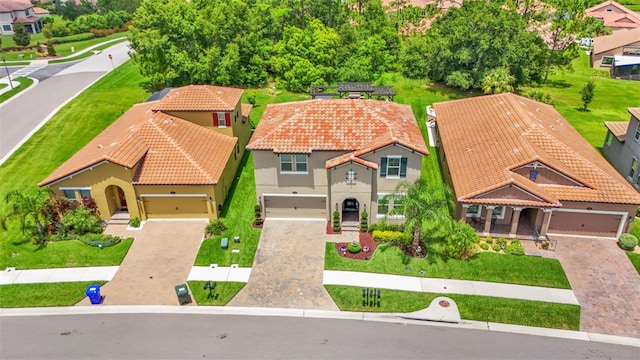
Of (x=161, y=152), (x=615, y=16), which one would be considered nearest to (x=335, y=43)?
(x=161, y=152)

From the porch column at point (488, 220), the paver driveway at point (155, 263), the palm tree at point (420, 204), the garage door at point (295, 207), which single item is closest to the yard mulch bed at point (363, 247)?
the palm tree at point (420, 204)

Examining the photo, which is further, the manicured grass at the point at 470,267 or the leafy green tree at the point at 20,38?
the leafy green tree at the point at 20,38

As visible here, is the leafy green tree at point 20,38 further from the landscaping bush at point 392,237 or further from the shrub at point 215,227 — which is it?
the landscaping bush at point 392,237

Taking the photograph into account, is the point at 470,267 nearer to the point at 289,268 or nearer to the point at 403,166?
the point at 403,166

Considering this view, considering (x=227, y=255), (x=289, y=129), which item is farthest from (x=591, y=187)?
(x=227, y=255)

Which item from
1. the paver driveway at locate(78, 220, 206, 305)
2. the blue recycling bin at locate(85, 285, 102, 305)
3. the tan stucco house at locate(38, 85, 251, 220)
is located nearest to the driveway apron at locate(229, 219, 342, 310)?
the paver driveway at locate(78, 220, 206, 305)

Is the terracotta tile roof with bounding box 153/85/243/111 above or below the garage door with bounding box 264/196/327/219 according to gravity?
above

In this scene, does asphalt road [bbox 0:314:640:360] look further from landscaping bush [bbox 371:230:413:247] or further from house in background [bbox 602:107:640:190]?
house in background [bbox 602:107:640:190]
